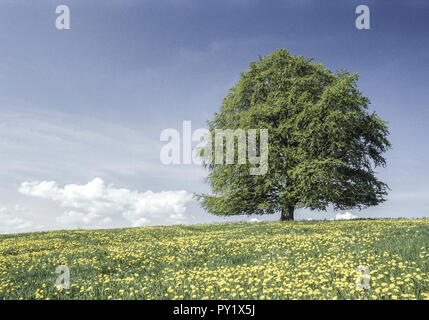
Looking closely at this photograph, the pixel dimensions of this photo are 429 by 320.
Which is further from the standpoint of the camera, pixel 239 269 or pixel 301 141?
pixel 301 141

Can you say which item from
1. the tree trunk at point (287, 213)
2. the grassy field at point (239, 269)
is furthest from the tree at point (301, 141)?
the grassy field at point (239, 269)

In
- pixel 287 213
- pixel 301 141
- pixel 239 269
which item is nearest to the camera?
pixel 239 269

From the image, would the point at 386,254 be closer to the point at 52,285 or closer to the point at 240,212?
the point at 52,285

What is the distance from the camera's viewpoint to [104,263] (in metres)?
10.9

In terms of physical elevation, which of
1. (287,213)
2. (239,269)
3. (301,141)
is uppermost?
(301,141)

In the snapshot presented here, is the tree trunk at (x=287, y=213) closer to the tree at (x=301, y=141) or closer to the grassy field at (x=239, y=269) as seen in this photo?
the tree at (x=301, y=141)

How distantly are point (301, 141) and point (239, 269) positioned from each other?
14213 mm

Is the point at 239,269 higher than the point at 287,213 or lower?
lower

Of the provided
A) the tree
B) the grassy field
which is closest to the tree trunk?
the tree

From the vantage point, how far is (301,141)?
70.5ft

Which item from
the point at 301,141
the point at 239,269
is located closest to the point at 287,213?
the point at 301,141

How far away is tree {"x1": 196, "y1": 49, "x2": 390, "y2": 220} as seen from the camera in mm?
21078

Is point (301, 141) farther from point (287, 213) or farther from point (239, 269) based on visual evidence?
→ point (239, 269)
